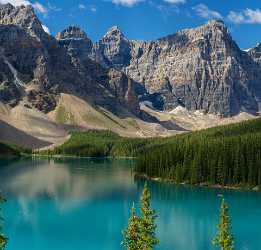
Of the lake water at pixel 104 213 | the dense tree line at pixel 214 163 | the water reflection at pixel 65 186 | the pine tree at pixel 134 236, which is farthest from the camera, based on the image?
the dense tree line at pixel 214 163

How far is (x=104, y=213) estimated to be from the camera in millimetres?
99250

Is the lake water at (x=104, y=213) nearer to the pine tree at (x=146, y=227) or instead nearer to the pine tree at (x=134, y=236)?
the pine tree at (x=146, y=227)

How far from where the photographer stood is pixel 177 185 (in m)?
144

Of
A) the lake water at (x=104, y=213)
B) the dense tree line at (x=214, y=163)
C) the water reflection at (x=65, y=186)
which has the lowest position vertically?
the lake water at (x=104, y=213)

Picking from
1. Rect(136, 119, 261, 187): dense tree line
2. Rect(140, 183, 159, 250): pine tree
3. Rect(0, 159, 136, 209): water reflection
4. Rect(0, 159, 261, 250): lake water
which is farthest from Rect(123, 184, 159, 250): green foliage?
Rect(136, 119, 261, 187): dense tree line

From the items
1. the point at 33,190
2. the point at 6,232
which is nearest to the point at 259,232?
the point at 6,232

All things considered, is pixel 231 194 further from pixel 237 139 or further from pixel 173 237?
pixel 173 237

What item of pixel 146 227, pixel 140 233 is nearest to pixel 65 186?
pixel 140 233

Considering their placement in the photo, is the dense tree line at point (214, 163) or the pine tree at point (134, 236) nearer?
the pine tree at point (134, 236)

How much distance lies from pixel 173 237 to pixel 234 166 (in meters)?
67.7

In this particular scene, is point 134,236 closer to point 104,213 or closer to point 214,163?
point 104,213

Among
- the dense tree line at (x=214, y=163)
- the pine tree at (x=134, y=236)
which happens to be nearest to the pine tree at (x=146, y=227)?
the pine tree at (x=134, y=236)

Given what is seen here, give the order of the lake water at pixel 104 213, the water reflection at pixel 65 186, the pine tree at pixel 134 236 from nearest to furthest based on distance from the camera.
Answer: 1. the pine tree at pixel 134 236
2. the lake water at pixel 104 213
3. the water reflection at pixel 65 186

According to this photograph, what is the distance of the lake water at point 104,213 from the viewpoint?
7619 cm
